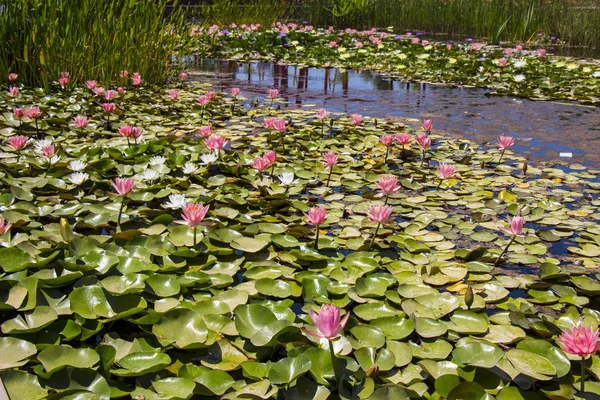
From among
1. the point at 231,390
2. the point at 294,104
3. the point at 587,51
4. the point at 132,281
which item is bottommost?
the point at 231,390

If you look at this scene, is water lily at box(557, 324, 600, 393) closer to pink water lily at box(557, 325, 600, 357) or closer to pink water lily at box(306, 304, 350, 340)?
pink water lily at box(557, 325, 600, 357)

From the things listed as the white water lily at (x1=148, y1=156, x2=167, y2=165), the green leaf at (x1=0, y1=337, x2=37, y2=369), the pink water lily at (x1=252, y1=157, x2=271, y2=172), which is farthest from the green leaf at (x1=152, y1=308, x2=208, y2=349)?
the white water lily at (x1=148, y1=156, x2=167, y2=165)

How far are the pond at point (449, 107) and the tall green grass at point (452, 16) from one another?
3.72 m

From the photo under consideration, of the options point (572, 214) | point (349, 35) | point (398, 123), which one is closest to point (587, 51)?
point (349, 35)

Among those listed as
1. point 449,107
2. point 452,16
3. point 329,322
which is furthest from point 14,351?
point 452,16

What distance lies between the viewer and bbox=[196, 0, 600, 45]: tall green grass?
32.4ft

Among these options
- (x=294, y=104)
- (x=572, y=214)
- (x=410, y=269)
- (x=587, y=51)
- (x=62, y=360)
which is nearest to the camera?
(x=62, y=360)

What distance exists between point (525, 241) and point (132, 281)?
153cm

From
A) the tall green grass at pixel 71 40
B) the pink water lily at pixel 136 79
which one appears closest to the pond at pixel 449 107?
the tall green grass at pixel 71 40

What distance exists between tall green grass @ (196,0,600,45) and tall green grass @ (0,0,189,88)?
179 inches

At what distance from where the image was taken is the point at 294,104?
4637mm

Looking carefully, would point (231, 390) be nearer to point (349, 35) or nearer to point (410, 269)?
point (410, 269)

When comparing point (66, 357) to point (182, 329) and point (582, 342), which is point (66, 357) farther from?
point (582, 342)

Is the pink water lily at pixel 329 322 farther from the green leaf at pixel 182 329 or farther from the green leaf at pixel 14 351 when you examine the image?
the green leaf at pixel 14 351
